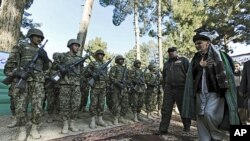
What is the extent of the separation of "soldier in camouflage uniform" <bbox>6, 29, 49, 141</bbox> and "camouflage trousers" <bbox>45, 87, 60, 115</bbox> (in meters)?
1.73

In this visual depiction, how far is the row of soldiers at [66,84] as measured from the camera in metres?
5.63

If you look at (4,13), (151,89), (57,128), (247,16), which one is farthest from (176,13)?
(57,128)

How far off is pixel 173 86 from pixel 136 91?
2675mm

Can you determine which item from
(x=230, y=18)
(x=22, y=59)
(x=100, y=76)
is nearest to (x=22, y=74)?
(x=22, y=59)

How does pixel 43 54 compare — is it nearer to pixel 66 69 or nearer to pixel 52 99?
pixel 66 69

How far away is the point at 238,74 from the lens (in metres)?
8.45

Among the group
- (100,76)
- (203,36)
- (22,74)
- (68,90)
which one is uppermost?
(203,36)

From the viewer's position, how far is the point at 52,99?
7.63 metres

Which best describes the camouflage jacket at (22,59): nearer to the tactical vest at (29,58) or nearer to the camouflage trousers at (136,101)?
the tactical vest at (29,58)

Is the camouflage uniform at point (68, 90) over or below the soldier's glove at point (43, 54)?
below

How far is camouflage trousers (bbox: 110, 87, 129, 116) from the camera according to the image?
8.31 metres

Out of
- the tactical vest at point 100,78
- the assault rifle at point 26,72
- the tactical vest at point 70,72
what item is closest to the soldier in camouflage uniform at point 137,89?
the tactical vest at point 100,78

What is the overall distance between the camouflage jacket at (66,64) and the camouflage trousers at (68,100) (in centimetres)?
11

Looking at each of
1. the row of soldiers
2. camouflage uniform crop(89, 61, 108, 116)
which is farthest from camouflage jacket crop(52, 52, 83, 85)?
camouflage uniform crop(89, 61, 108, 116)
